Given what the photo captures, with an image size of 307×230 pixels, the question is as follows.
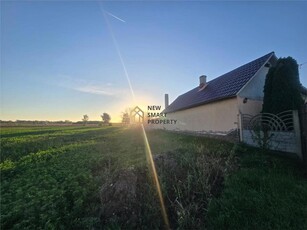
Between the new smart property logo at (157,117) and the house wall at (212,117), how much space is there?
3772mm

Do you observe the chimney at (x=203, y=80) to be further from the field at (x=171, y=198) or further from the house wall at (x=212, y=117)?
the field at (x=171, y=198)

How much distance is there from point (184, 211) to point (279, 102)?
7.33m

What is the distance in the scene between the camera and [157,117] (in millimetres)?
24828

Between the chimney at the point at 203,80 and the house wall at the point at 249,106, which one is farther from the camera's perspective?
the chimney at the point at 203,80

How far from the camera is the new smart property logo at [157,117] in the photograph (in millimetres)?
20825

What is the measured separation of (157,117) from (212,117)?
13789 millimetres

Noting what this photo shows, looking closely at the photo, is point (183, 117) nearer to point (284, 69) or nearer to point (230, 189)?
point (284, 69)

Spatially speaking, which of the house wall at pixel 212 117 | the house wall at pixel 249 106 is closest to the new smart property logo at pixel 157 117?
the house wall at pixel 212 117

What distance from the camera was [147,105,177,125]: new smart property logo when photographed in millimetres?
20825

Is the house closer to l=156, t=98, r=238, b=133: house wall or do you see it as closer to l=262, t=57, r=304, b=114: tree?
l=156, t=98, r=238, b=133: house wall

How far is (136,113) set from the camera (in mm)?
23094

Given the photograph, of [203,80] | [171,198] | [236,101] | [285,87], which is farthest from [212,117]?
[171,198]

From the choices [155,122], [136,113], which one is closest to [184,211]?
[136,113]

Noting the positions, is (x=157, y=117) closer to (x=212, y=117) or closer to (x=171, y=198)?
(x=212, y=117)
